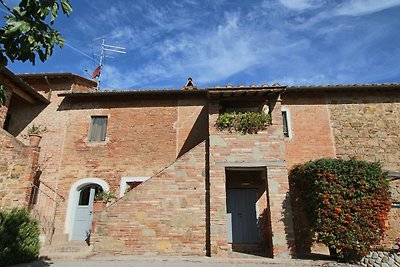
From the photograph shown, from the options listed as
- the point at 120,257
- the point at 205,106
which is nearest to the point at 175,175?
the point at 120,257

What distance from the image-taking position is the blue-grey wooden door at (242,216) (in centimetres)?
998

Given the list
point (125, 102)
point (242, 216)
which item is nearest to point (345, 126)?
point (242, 216)

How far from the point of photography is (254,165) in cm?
860

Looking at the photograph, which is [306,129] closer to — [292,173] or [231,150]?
[292,173]

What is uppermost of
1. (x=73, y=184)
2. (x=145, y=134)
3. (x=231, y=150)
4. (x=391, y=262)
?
(x=145, y=134)

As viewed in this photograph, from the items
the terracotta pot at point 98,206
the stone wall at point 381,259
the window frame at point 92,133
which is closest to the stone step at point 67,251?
the terracotta pot at point 98,206

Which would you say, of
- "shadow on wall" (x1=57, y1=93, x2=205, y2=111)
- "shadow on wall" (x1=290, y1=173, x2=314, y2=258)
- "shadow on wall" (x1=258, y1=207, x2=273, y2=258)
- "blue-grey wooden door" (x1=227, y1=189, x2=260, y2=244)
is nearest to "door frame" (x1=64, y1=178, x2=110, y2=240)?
"shadow on wall" (x1=57, y1=93, x2=205, y2=111)

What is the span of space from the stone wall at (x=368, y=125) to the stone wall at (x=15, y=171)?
35.8 feet

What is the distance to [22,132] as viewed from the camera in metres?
11.8

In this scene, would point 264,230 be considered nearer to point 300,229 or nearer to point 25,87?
point 300,229

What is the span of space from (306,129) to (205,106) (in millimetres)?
4091

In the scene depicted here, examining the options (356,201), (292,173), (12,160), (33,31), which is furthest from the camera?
(292,173)

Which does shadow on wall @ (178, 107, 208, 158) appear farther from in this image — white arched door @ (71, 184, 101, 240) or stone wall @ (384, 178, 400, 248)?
stone wall @ (384, 178, 400, 248)

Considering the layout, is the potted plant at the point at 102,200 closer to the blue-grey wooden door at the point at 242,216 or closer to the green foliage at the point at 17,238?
the green foliage at the point at 17,238
